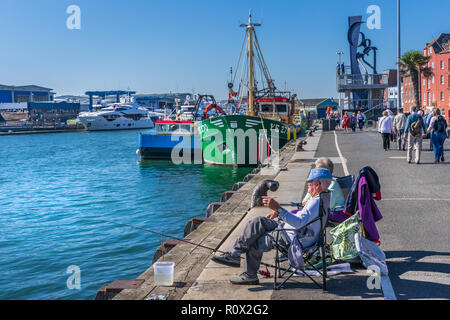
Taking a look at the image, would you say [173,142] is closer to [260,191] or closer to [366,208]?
[366,208]

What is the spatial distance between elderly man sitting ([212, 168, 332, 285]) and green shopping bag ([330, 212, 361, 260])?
0.49m

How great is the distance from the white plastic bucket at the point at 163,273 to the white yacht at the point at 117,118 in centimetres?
10909

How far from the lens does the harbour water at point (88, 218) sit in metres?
10.9

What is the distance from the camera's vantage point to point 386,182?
13.8m

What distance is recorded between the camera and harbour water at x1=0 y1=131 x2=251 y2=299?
10.9 metres

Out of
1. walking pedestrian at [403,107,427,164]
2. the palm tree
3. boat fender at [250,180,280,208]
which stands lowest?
boat fender at [250,180,280,208]

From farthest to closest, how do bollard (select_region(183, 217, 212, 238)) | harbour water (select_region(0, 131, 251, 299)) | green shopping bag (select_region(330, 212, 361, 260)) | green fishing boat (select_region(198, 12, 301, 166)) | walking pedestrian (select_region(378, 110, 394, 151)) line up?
green fishing boat (select_region(198, 12, 301, 166)) → walking pedestrian (select_region(378, 110, 394, 151)) → harbour water (select_region(0, 131, 251, 299)) → bollard (select_region(183, 217, 212, 238)) → green shopping bag (select_region(330, 212, 361, 260))

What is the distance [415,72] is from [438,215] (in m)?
52.4

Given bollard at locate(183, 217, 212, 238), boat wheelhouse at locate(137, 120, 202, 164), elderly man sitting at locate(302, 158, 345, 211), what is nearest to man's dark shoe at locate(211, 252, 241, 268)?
elderly man sitting at locate(302, 158, 345, 211)

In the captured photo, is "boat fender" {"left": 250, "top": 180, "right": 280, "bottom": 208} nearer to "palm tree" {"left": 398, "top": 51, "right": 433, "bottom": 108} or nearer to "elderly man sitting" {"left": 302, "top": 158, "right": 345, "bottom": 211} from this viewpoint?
"elderly man sitting" {"left": 302, "top": 158, "right": 345, "bottom": 211}

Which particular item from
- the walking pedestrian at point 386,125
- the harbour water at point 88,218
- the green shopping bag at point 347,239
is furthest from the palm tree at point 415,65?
the green shopping bag at point 347,239

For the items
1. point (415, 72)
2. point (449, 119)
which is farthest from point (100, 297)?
point (415, 72)

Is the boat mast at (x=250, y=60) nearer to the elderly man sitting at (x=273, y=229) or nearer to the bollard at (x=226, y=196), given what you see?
the bollard at (x=226, y=196)
